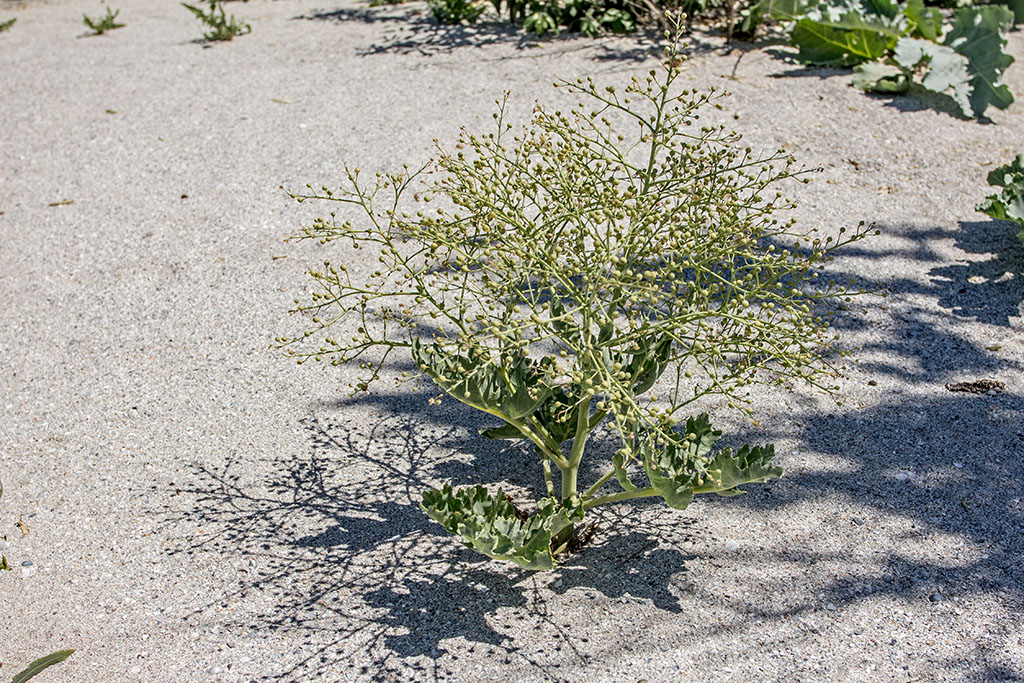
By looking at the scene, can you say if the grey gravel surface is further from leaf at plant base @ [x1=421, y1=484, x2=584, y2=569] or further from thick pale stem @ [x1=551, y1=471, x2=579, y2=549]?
leaf at plant base @ [x1=421, y1=484, x2=584, y2=569]

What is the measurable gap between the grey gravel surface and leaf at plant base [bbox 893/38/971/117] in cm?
15

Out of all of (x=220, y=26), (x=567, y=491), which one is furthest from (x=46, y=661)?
(x=220, y=26)

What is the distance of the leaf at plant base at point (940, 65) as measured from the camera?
5.30 meters

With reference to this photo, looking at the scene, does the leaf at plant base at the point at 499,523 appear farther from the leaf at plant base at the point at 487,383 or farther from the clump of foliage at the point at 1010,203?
the clump of foliage at the point at 1010,203

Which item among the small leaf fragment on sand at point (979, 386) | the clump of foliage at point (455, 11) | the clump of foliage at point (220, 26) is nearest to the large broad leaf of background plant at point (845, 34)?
the clump of foliage at point (455, 11)

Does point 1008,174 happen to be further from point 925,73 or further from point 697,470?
point 697,470

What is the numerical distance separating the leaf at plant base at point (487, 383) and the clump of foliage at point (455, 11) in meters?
4.84

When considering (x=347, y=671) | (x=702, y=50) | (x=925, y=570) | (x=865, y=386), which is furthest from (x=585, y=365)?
(x=702, y=50)

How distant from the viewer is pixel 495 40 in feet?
21.6

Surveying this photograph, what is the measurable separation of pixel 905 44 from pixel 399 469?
415cm

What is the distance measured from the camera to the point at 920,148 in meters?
5.02

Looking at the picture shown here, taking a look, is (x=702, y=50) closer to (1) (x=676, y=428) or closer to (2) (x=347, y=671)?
(1) (x=676, y=428)

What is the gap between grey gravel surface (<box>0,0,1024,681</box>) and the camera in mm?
2463

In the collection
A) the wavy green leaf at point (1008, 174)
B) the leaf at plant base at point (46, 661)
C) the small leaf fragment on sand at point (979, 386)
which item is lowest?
the small leaf fragment on sand at point (979, 386)
